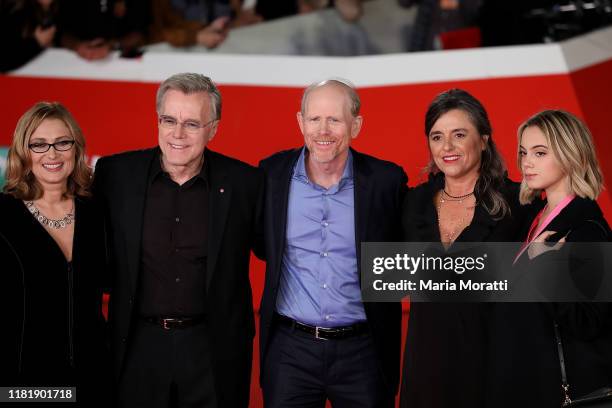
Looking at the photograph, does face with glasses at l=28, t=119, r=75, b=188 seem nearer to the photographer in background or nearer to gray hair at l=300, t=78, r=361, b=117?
gray hair at l=300, t=78, r=361, b=117

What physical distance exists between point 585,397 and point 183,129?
1496mm

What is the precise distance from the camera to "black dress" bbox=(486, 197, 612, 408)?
2.40 meters

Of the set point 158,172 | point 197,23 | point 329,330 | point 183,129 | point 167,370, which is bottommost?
point 167,370

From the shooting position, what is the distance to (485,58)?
488cm

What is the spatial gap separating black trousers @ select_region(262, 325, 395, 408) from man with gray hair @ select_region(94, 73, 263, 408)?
0.45 feet

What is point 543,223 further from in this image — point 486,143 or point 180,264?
point 180,264

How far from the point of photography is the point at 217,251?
2.87 metres

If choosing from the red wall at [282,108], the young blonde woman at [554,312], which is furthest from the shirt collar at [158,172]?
the red wall at [282,108]

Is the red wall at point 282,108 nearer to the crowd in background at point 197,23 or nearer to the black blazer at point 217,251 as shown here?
the crowd in background at point 197,23

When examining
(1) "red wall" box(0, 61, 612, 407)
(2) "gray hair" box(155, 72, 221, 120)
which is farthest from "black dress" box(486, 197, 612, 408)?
(1) "red wall" box(0, 61, 612, 407)

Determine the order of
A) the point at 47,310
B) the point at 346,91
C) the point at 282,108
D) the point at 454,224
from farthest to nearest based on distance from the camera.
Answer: the point at 282,108, the point at 346,91, the point at 454,224, the point at 47,310

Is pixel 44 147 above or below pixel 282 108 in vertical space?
below

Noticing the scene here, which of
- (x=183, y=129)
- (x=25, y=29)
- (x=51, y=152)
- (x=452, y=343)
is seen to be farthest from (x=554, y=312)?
(x=25, y=29)

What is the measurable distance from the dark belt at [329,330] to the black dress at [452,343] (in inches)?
6.8
